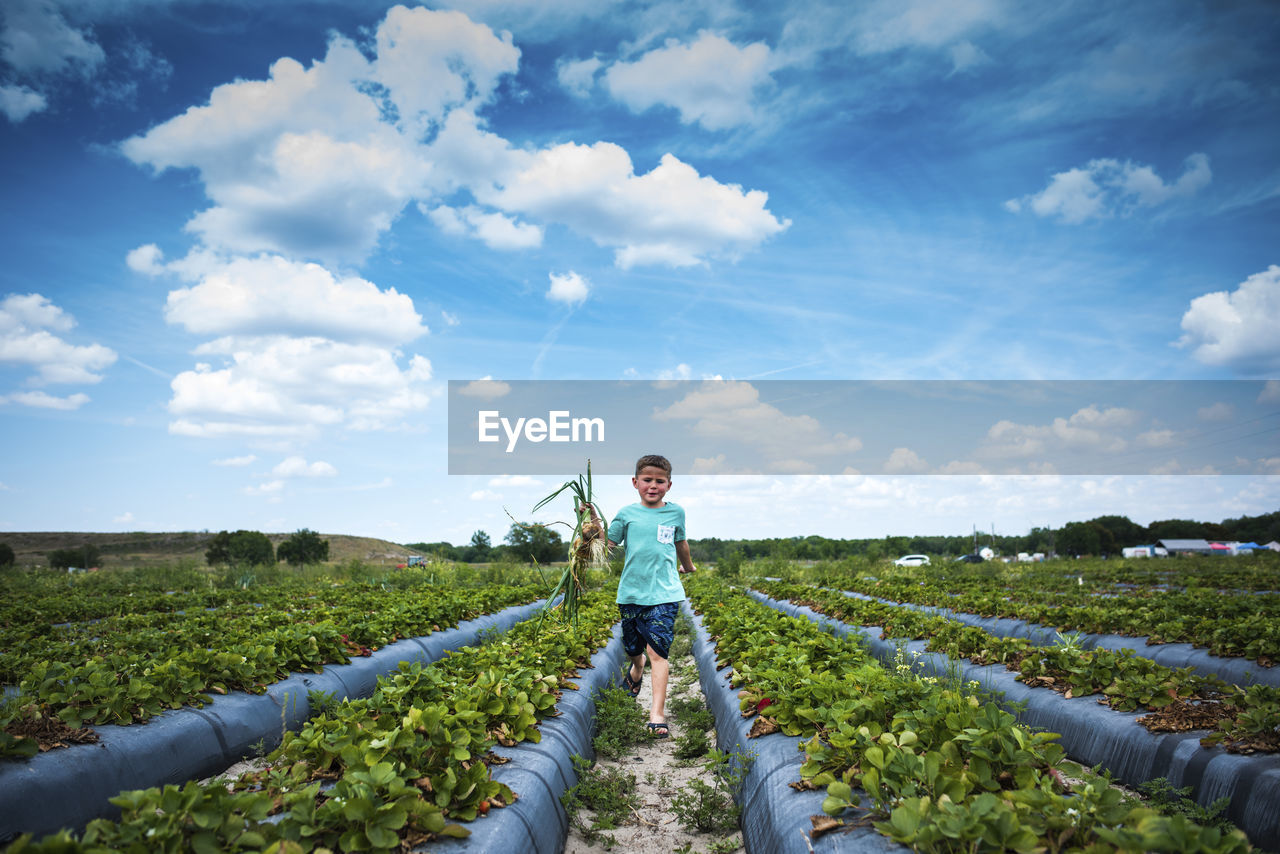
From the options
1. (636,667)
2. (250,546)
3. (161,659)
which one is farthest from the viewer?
(250,546)

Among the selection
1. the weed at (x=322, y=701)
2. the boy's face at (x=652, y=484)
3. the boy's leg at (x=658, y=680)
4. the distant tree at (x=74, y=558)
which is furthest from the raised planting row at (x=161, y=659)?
the distant tree at (x=74, y=558)

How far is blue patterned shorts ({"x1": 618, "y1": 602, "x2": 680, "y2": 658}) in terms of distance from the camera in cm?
487

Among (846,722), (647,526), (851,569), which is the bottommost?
(851,569)

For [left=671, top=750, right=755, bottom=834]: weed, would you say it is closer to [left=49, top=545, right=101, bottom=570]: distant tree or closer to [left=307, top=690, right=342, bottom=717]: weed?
[left=307, top=690, right=342, bottom=717]: weed

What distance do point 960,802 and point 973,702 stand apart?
0.89 meters

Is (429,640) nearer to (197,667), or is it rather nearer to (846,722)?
(197,667)

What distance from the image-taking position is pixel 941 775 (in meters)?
2.48

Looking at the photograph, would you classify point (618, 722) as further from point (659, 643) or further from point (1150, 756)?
point (1150, 756)

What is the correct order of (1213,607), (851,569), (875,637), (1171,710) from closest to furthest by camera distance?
1. (1171,710)
2. (875,637)
3. (1213,607)
4. (851,569)

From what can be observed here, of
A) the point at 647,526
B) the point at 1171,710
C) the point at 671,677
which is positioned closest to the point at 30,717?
the point at 647,526

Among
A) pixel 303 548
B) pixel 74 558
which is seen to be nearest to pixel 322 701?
pixel 303 548

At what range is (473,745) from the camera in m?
3.07

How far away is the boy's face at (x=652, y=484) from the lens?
4.98 m

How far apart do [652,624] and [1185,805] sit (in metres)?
3.27
